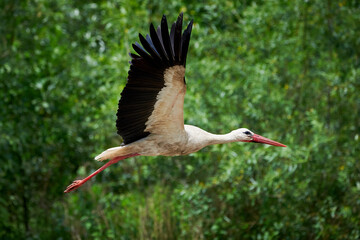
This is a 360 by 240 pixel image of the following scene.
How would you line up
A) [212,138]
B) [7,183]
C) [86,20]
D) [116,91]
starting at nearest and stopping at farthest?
[212,138] → [116,91] → [7,183] → [86,20]

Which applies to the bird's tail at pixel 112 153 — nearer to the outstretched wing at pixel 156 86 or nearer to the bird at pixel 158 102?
the bird at pixel 158 102

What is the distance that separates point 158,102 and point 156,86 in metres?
0.26

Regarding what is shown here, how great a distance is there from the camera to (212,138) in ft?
21.5

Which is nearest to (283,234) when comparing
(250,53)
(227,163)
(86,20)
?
(227,163)

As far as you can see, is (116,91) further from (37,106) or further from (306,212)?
(306,212)

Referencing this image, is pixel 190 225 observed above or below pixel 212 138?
below

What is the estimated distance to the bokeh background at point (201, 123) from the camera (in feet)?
30.1

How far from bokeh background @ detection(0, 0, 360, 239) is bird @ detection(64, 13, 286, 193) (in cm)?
248

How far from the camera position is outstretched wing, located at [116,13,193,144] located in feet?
18.3

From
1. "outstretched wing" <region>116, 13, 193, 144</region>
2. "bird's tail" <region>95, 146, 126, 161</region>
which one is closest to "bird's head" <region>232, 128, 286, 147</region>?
"outstretched wing" <region>116, 13, 193, 144</region>

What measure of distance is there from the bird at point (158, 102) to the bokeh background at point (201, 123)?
2.48m

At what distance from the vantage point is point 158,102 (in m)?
6.10

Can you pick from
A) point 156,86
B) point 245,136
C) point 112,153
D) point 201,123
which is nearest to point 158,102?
point 156,86

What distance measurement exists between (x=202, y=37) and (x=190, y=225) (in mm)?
3256
